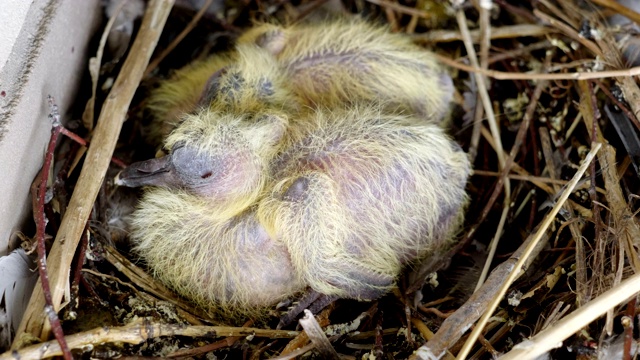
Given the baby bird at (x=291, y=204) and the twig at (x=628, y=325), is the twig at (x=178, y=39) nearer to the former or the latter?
the baby bird at (x=291, y=204)

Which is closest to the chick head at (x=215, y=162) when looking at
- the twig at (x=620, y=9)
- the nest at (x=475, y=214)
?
Result: the nest at (x=475, y=214)

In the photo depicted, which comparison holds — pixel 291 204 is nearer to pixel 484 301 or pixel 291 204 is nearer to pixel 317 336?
pixel 317 336

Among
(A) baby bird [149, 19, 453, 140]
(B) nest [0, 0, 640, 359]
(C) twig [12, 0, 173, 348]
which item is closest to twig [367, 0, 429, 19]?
(B) nest [0, 0, 640, 359]

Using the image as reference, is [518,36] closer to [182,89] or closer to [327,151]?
[327,151]

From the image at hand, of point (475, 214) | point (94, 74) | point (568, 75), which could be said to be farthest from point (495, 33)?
point (94, 74)

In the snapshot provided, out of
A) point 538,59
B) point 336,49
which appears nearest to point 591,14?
point 538,59

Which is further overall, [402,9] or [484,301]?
[402,9]

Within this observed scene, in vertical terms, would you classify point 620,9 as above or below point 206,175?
above
